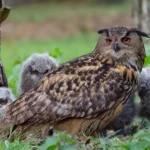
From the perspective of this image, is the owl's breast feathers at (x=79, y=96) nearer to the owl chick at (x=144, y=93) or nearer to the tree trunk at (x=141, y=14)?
the owl chick at (x=144, y=93)

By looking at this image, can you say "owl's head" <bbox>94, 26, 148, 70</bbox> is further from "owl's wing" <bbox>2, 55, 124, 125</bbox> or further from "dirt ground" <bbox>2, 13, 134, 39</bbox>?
"dirt ground" <bbox>2, 13, 134, 39</bbox>

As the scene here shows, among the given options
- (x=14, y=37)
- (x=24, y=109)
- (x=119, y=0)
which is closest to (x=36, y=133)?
(x=24, y=109)

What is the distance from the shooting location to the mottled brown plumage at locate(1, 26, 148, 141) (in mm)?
7836

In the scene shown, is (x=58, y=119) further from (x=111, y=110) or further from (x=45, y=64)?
(x=45, y=64)

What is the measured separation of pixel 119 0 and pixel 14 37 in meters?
9.60

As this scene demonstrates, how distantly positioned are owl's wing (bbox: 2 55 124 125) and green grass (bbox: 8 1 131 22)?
24.0 meters

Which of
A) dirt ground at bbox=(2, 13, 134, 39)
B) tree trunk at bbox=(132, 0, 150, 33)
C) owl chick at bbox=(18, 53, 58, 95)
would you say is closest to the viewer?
owl chick at bbox=(18, 53, 58, 95)

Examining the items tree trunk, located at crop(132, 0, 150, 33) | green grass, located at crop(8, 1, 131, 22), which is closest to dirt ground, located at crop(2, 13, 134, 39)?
green grass, located at crop(8, 1, 131, 22)

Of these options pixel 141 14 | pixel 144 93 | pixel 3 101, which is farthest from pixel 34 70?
pixel 141 14

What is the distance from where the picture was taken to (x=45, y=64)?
9711mm

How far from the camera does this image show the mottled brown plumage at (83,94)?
7.84m

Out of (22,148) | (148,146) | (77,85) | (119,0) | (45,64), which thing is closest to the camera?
(148,146)

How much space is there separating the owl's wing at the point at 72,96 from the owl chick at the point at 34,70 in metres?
1.71

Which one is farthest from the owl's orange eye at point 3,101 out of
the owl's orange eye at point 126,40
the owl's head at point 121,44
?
the owl's orange eye at point 126,40
